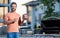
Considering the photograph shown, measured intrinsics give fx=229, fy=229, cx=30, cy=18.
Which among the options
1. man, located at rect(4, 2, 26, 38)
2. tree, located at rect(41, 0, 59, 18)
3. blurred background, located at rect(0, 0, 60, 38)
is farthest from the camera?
tree, located at rect(41, 0, 59, 18)

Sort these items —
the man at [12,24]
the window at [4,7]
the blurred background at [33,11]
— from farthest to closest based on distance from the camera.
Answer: the blurred background at [33,11], the window at [4,7], the man at [12,24]

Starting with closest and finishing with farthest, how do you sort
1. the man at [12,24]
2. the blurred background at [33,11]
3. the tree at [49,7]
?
the man at [12,24], the blurred background at [33,11], the tree at [49,7]

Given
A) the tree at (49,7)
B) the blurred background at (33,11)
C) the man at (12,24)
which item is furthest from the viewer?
the tree at (49,7)

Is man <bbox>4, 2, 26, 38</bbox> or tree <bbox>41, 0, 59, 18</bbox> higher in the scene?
→ tree <bbox>41, 0, 59, 18</bbox>

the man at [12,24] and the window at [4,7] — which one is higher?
the window at [4,7]

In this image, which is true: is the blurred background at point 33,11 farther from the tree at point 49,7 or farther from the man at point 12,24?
the man at point 12,24

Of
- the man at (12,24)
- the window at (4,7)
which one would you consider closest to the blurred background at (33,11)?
the window at (4,7)

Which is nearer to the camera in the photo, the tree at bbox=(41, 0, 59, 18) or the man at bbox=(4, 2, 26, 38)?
the man at bbox=(4, 2, 26, 38)

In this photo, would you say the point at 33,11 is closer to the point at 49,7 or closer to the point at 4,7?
the point at 49,7

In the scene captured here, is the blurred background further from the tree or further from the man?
the man

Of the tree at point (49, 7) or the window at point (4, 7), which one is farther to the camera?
the tree at point (49, 7)

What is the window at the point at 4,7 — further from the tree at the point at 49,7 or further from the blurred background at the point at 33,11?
the tree at the point at 49,7

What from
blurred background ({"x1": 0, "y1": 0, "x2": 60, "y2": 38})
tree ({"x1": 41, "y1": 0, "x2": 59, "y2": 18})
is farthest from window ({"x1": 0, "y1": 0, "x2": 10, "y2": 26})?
tree ({"x1": 41, "y1": 0, "x2": 59, "y2": 18})

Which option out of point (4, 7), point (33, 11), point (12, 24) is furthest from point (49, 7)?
point (12, 24)
